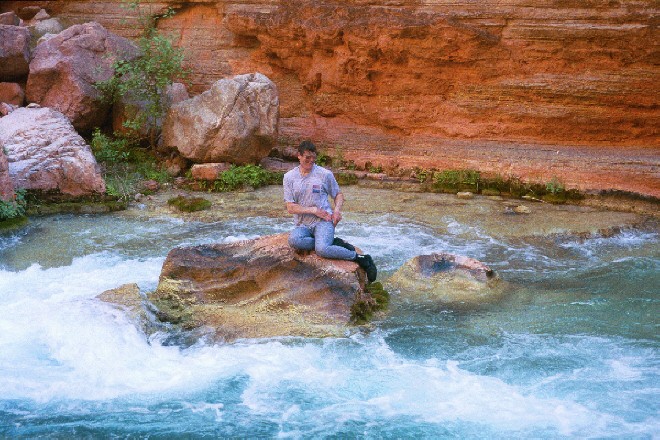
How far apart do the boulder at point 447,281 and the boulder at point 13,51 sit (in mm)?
9109

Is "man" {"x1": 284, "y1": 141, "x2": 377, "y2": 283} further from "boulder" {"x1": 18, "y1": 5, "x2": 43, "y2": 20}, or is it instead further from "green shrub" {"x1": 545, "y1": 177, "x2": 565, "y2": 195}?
"boulder" {"x1": 18, "y1": 5, "x2": 43, "y2": 20}

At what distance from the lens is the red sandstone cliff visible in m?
12.5

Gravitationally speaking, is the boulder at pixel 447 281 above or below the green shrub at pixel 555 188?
below

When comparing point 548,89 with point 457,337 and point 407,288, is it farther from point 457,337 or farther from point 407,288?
point 457,337

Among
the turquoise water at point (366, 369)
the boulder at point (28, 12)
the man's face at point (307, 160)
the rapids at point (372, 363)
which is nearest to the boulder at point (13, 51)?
the boulder at point (28, 12)

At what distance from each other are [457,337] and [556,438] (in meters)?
1.76

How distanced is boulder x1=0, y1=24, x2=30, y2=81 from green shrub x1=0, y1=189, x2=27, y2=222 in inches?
151

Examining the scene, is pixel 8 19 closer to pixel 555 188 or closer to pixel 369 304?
pixel 555 188

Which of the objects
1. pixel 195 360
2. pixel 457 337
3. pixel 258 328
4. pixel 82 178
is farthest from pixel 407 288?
pixel 82 178

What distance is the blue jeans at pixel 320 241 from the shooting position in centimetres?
747

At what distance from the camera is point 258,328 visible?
285 inches

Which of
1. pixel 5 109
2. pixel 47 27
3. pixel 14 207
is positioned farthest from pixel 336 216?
pixel 47 27

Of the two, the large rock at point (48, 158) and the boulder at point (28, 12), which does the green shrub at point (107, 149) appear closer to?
the large rock at point (48, 158)

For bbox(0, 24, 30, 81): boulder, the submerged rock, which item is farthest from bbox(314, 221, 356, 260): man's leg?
bbox(0, 24, 30, 81): boulder
